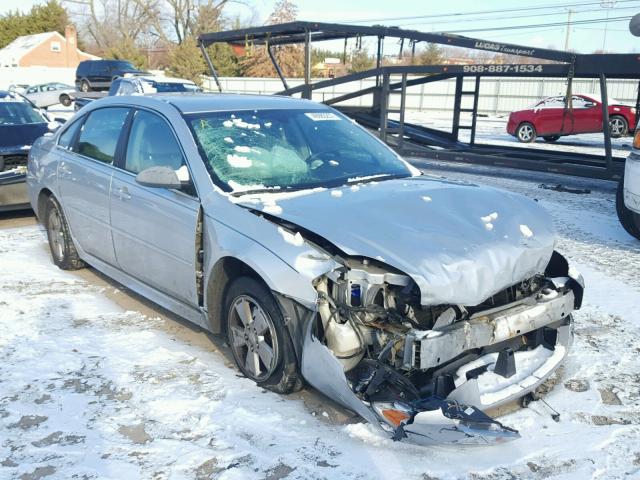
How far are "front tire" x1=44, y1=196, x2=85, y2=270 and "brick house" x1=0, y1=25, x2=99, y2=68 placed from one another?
181 feet

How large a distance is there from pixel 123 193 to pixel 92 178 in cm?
61

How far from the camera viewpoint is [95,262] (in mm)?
5156

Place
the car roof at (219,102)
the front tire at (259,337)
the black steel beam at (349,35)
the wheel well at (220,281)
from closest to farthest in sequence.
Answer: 1. the front tire at (259,337)
2. the wheel well at (220,281)
3. the car roof at (219,102)
4. the black steel beam at (349,35)

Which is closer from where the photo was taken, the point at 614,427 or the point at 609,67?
the point at 614,427

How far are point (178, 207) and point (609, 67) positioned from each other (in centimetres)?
722

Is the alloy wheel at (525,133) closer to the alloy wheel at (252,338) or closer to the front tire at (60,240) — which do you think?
the front tire at (60,240)

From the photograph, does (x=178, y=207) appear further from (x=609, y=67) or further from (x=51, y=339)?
(x=609, y=67)

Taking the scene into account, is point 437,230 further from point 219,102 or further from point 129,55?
point 129,55

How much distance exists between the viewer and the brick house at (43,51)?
53.8 meters

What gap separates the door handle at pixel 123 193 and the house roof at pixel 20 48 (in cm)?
5695

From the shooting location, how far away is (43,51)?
55125mm

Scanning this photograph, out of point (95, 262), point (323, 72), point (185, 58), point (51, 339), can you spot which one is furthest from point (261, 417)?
point (185, 58)

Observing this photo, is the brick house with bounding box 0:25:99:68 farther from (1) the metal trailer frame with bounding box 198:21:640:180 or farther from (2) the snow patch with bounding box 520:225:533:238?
(2) the snow patch with bounding box 520:225:533:238

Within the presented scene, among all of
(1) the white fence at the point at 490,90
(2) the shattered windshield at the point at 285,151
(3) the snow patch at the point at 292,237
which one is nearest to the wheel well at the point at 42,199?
(2) the shattered windshield at the point at 285,151
